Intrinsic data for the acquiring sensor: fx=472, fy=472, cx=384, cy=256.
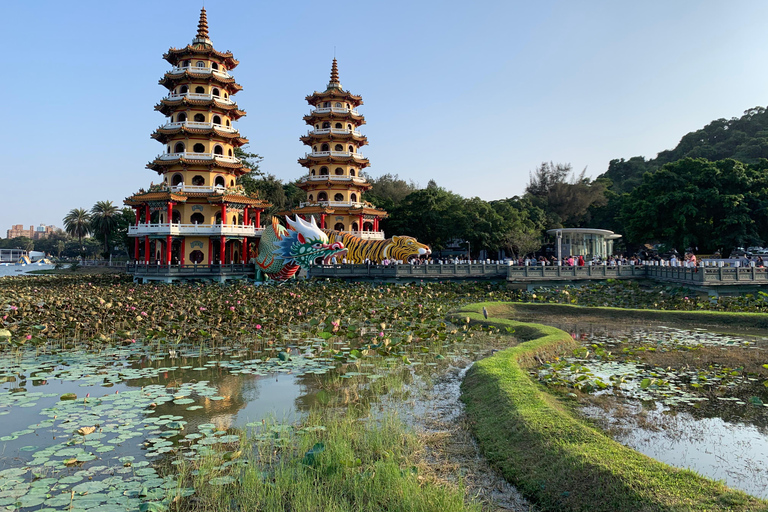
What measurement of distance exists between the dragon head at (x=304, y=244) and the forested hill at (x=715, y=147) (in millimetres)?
47800

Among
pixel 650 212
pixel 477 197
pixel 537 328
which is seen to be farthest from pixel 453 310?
pixel 477 197

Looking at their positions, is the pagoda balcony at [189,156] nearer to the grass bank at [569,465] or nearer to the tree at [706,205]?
the grass bank at [569,465]

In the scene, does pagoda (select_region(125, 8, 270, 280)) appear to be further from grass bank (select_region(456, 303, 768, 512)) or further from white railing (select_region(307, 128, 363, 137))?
grass bank (select_region(456, 303, 768, 512))

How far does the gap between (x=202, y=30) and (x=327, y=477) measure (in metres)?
36.2

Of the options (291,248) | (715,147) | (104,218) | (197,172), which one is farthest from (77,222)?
(715,147)

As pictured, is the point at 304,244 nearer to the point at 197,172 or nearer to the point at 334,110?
the point at 197,172

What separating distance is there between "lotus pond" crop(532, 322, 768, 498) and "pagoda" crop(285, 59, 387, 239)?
2763 cm

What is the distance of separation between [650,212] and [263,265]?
28.6 m

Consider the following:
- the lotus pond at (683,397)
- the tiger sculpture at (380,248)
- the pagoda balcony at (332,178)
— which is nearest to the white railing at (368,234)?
the pagoda balcony at (332,178)

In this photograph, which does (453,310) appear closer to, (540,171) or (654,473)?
(654,473)

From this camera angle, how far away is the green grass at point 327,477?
14.8ft

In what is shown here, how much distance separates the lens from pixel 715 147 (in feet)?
187

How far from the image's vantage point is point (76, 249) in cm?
9381

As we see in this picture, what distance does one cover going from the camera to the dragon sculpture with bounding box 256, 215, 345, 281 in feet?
84.0
